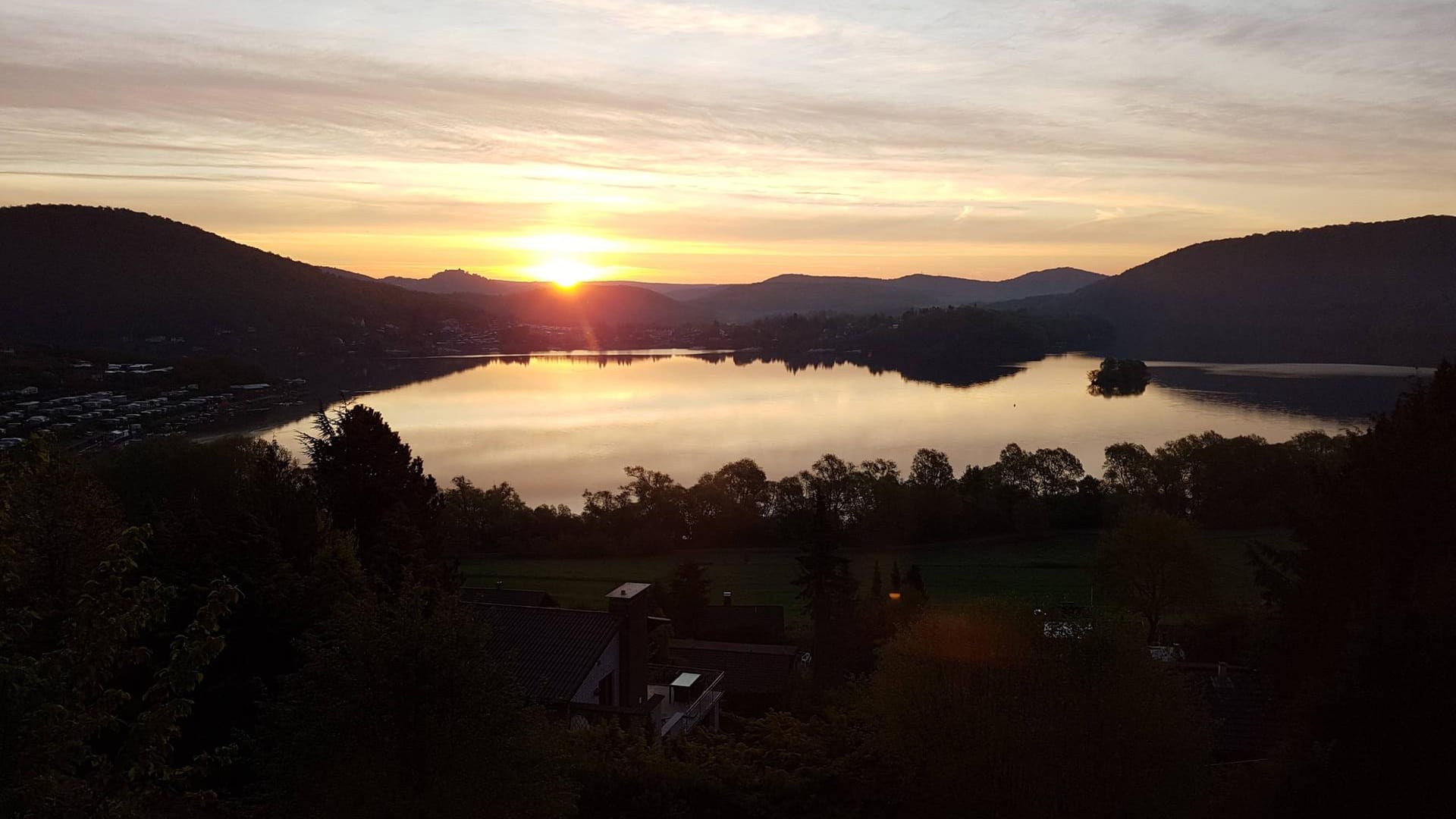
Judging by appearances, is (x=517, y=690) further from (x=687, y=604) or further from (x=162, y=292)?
(x=162, y=292)

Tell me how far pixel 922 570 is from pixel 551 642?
1790 cm

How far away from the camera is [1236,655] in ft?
54.6

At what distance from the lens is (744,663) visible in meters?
17.0

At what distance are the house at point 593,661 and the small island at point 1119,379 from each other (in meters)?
64.5

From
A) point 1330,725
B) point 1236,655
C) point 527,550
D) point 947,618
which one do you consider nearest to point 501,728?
point 947,618

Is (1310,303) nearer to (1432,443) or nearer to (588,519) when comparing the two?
(588,519)

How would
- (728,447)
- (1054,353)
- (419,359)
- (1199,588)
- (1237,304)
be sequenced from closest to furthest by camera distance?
(1199,588) → (728,447) → (419,359) → (1054,353) → (1237,304)

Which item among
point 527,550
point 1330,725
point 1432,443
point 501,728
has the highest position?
point 1432,443

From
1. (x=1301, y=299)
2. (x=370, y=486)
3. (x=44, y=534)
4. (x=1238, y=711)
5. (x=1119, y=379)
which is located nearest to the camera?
(x=44, y=534)

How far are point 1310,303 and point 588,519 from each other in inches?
4783

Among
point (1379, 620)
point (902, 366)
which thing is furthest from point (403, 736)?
point (902, 366)

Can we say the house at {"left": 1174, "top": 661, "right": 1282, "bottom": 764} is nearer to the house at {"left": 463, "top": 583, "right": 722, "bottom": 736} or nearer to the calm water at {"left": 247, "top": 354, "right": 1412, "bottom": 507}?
the house at {"left": 463, "top": 583, "right": 722, "bottom": 736}

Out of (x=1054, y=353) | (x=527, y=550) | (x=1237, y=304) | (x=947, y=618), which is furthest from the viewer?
(x=1237, y=304)

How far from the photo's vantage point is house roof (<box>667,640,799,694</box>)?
16.4 m
